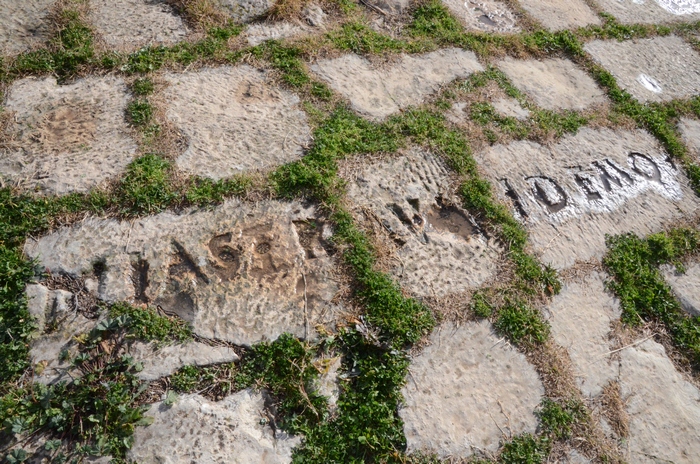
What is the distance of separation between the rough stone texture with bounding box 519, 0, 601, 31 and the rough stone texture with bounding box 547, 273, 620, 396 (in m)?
2.72

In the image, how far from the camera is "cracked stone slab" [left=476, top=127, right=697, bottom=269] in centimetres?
335

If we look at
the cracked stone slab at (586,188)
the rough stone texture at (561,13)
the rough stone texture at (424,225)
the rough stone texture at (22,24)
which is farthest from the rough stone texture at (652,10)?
the rough stone texture at (22,24)

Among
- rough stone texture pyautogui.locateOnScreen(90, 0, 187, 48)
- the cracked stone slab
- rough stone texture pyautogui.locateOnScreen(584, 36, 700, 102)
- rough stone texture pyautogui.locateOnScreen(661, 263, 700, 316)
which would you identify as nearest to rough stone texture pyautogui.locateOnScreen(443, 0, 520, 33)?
rough stone texture pyautogui.locateOnScreen(584, 36, 700, 102)

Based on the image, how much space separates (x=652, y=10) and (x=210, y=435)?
590 cm

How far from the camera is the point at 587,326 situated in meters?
2.99

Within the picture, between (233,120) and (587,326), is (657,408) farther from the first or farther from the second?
(233,120)

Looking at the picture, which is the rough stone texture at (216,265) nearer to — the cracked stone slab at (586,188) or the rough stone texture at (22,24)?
the cracked stone slab at (586,188)

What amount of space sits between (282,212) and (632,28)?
13.8 feet

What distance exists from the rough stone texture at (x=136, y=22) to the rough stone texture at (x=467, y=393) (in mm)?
2666

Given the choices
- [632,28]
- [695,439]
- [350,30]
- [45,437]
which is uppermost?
[632,28]

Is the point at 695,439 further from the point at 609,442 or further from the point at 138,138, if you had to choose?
the point at 138,138

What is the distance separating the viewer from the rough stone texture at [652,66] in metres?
4.63

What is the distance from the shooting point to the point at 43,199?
8.80 ft

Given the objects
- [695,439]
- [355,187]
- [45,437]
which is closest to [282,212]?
[355,187]
